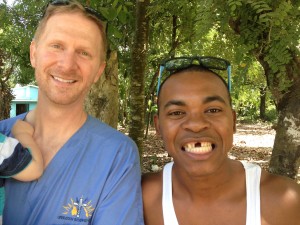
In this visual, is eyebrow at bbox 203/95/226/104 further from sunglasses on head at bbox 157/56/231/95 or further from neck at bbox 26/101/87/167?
neck at bbox 26/101/87/167

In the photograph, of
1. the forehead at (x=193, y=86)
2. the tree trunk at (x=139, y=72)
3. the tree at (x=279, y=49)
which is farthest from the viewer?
the tree trunk at (x=139, y=72)

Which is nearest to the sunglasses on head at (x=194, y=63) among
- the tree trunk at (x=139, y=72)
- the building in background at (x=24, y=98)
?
the tree trunk at (x=139, y=72)

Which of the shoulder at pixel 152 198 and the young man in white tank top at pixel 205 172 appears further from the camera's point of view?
the shoulder at pixel 152 198

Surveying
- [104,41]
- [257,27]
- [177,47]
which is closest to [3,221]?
[104,41]

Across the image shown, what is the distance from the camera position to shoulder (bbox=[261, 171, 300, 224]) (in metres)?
2.25

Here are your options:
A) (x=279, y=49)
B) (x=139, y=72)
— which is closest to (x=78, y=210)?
(x=279, y=49)

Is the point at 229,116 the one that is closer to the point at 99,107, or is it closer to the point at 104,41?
the point at 104,41

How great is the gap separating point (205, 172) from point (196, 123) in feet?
0.96

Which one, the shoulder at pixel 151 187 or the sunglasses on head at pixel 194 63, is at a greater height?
the sunglasses on head at pixel 194 63

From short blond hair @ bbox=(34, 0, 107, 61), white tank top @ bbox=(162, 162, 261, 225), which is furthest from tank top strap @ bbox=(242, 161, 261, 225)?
short blond hair @ bbox=(34, 0, 107, 61)

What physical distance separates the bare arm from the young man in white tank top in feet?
2.34

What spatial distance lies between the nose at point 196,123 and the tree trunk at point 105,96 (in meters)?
2.32

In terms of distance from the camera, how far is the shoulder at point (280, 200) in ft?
7.37

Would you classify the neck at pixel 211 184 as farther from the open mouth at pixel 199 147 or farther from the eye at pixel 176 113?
the eye at pixel 176 113
